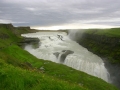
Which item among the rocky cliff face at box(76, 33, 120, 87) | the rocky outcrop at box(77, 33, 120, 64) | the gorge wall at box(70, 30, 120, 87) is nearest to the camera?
the rocky cliff face at box(76, 33, 120, 87)

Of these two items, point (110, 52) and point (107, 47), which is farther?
point (107, 47)

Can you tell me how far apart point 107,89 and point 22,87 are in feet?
99.1

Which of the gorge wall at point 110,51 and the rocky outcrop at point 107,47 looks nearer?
the gorge wall at point 110,51

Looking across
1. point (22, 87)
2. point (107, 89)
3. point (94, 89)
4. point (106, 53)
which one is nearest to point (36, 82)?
point (22, 87)

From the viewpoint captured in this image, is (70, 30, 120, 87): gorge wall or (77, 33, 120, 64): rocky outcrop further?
(77, 33, 120, 64): rocky outcrop

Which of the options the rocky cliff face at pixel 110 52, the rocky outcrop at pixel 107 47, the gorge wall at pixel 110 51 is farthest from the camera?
the rocky outcrop at pixel 107 47

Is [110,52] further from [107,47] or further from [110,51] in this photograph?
[107,47]

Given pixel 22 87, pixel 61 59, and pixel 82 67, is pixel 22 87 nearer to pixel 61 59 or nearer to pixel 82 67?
pixel 82 67

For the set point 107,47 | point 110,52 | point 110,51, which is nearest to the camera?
point 110,52

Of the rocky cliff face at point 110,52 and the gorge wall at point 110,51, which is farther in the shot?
the gorge wall at point 110,51

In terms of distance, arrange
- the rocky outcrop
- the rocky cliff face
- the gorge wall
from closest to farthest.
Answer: the rocky cliff face, the gorge wall, the rocky outcrop

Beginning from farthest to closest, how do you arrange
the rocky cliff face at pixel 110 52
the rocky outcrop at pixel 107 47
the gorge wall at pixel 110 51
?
the rocky outcrop at pixel 107 47, the gorge wall at pixel 110 51, the rocky cliff face at pixel 110 52

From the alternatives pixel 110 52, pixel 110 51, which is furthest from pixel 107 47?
pixel 110 52

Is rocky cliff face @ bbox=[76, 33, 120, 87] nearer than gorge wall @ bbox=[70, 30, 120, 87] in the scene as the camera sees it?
Yes
